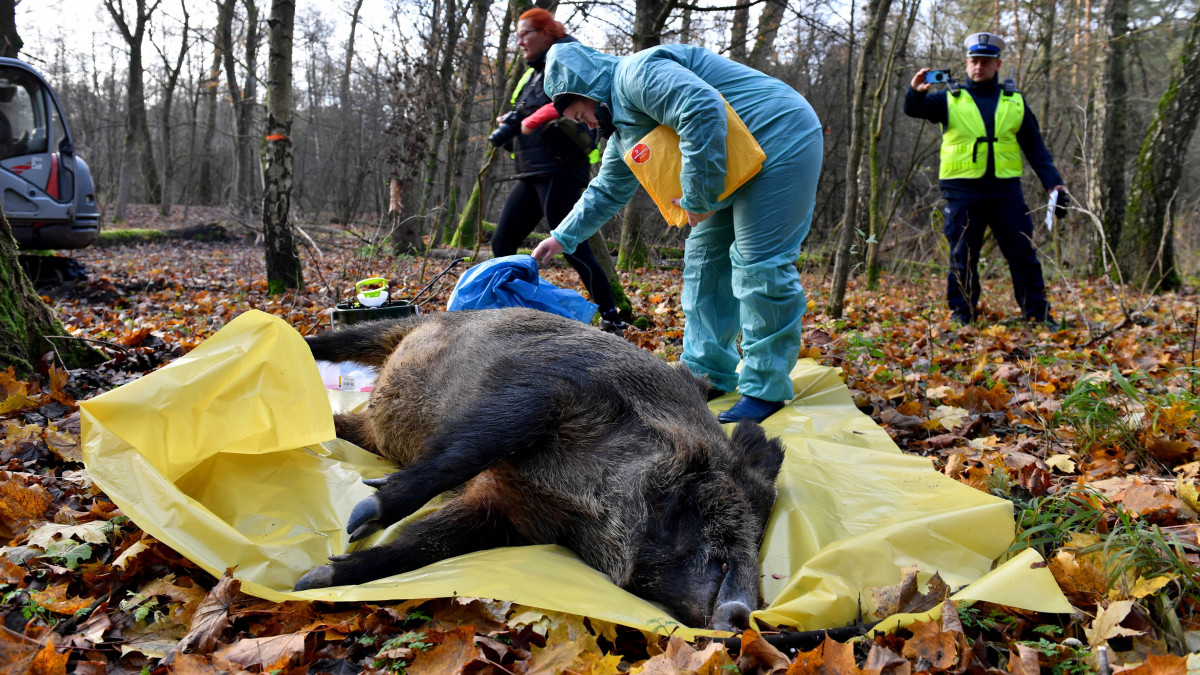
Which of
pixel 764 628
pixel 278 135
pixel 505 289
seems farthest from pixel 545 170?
pixel 764 628

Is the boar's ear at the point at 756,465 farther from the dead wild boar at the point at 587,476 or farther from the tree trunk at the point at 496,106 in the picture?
the tree trunk at the point at 496,106

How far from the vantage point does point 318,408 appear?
317 centimetres

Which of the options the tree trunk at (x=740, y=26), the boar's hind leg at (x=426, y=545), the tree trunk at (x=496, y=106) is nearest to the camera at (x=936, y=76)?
the boar's hind leg at (x=426, y=545)

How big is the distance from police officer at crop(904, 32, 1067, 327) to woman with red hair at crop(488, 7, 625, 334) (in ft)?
10.9

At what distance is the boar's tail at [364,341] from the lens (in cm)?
400

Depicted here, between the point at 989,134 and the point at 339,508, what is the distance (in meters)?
6.48

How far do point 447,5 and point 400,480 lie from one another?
15.0 metres

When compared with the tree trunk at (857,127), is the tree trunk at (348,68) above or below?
above

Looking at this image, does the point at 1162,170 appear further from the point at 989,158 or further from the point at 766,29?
the point at 766,29

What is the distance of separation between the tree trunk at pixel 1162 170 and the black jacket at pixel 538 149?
7184 mm

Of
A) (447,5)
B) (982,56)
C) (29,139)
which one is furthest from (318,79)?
(982,56)

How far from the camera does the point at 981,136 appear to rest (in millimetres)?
6605

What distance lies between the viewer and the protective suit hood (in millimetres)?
3867

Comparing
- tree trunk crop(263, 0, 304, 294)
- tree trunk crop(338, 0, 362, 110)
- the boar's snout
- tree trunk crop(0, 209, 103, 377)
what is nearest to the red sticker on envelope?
the boar's snout
